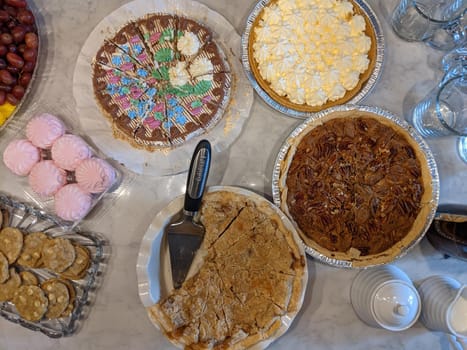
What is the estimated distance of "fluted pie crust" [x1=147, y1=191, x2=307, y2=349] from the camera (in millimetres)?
2000

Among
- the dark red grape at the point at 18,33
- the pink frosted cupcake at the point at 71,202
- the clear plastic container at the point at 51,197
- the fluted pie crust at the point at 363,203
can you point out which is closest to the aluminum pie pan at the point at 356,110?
the fluted pie crust at the point at 363,203

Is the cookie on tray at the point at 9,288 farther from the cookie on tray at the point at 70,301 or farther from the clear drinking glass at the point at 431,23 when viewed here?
the clear drinking glass at the point at 431,23

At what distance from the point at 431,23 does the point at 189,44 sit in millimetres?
1296

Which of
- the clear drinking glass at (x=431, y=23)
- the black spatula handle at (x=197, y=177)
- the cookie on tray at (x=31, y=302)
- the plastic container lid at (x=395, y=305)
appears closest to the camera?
the plastic container lid at (x=395, y=305)

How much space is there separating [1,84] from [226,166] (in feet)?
4.07

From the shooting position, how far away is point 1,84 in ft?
7.25

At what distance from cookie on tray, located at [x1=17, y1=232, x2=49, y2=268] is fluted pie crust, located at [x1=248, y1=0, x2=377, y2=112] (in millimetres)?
1372

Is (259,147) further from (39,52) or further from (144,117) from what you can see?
(39,52)

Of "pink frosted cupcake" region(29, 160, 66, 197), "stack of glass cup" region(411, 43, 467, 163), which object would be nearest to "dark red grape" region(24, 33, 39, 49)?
"pink frosted cupcake" region(29, 160, 66, 197)

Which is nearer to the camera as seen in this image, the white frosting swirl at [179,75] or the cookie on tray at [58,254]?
the cookie on tray at [58,254]

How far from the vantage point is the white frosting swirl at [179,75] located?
7.57ft

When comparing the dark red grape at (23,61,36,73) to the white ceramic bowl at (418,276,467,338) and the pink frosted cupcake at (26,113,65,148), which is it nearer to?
the pink frosted cupcake at (26,113,65,148)

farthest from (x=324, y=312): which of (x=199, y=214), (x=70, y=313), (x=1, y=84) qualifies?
(x=1, y=84)

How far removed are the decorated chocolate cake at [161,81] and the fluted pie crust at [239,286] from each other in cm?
50
